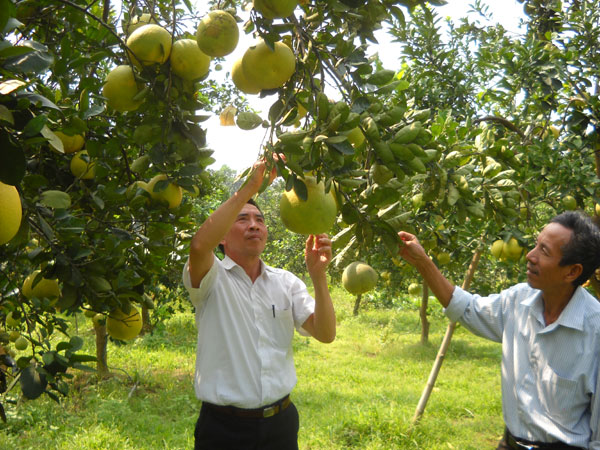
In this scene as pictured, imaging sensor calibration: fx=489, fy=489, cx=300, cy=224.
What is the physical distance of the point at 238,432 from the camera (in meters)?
2.00

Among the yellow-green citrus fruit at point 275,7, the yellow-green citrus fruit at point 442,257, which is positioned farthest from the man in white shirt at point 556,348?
the yellow-green citrus fruit at point 442,257

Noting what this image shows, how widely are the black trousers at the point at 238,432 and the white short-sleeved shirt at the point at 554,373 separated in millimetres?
959

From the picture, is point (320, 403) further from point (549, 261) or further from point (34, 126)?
point (34, 126)

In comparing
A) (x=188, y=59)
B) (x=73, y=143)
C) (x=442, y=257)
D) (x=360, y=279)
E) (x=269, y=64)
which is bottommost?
(x=360, y=279)

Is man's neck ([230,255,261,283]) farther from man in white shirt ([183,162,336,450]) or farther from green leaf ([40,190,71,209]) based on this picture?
green leaf ([40,190,71,209])

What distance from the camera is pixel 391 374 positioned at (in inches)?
269

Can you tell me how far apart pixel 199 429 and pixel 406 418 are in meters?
3.29

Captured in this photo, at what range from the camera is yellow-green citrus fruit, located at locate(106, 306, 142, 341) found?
191 cm

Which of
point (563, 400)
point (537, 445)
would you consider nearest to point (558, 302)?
point (563, 400)

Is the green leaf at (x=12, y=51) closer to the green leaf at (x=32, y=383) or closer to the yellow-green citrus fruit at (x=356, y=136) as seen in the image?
the yellow-green citrus fruit at (x=356, y=136)

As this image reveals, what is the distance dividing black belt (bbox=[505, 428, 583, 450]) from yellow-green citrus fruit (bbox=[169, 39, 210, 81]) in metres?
1.84

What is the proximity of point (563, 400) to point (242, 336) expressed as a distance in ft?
4.17

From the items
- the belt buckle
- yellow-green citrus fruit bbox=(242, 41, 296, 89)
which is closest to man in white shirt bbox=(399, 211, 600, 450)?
the belt buckle

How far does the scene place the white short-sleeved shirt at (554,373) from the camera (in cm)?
180
